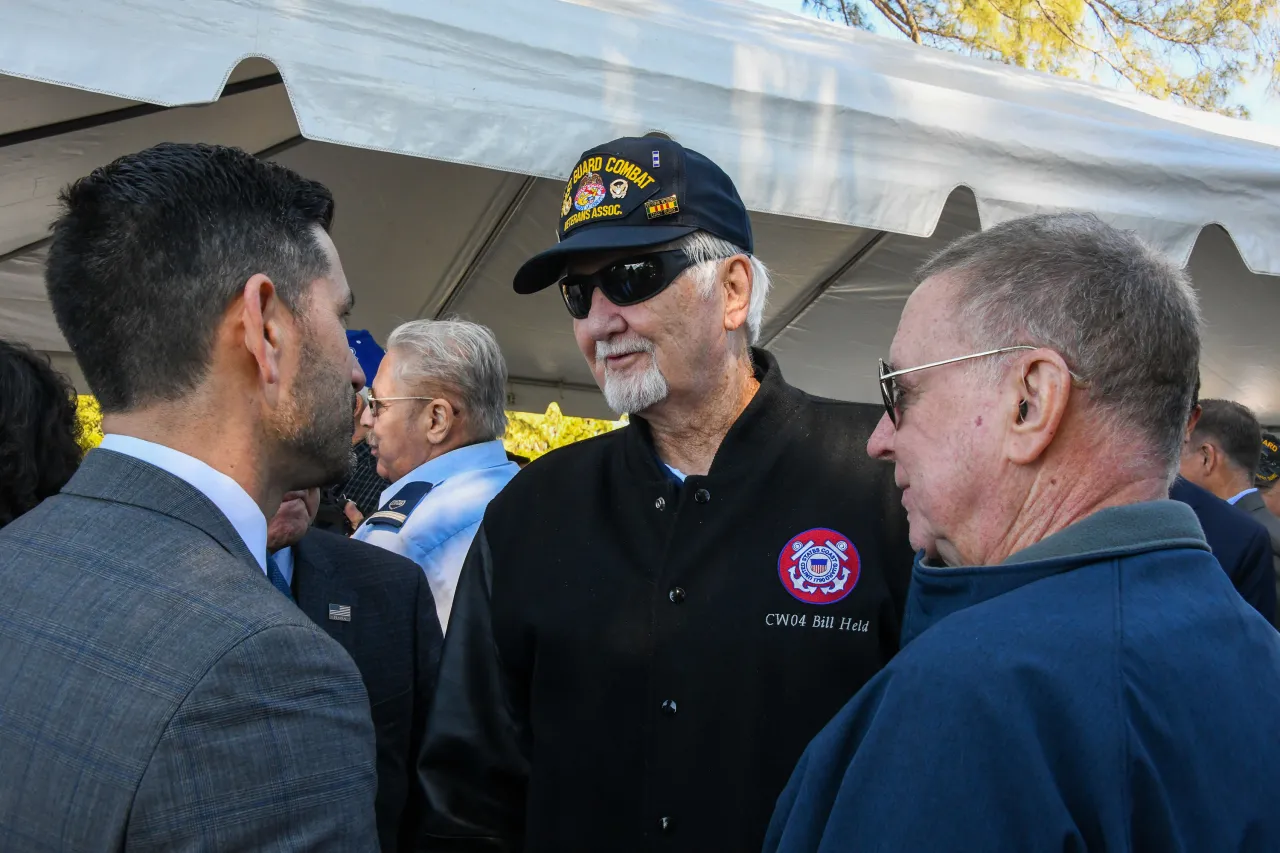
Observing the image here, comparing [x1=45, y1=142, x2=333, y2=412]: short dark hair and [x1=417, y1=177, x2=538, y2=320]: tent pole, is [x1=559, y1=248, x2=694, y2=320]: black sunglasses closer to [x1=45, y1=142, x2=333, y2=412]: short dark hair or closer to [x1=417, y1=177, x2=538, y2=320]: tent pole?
[x1=45, y1=142, x2=333, y2=412]: short dark hair

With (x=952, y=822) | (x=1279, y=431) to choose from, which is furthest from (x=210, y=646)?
(x=1279, y=431)

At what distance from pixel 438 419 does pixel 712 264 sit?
57.3 inches

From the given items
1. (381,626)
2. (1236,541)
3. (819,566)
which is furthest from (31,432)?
(1236,541)

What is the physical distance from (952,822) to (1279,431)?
6.43 meters

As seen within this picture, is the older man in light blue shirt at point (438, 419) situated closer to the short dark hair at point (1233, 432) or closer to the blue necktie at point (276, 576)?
the blue necktie at point (276, 576)

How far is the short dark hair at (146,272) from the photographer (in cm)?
126

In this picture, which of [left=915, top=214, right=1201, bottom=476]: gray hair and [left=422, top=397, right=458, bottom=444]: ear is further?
[left=422, top=397, right=458, bottom=444]: ear

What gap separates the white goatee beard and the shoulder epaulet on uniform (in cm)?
110

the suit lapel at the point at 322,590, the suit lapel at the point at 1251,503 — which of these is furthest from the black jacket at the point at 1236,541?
the suit lapel at the point at 322,590

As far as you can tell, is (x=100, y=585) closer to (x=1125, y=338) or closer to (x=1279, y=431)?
(x=1125, y=338)

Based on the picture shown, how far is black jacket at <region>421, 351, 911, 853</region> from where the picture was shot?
172 centimetres

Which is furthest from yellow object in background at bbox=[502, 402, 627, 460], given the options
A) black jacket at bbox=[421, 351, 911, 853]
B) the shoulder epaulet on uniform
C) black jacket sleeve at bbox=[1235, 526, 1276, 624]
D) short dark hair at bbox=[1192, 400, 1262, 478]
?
black jacket at bbox=[421, 351, 911, 853]

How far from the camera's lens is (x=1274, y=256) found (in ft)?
10.4

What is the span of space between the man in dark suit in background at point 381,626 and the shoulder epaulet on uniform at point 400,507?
75 centimetres
